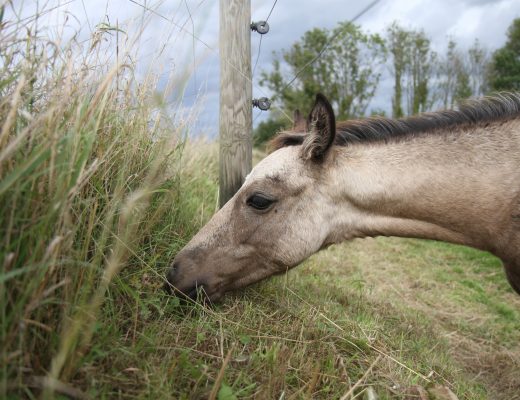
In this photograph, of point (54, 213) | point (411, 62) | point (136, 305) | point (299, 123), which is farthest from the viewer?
point (411, 62)

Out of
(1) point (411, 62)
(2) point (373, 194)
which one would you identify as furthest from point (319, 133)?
(1) point (411, 62)

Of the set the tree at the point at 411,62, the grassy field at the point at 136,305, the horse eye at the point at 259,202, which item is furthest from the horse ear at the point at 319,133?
the tree at the point at 411,62

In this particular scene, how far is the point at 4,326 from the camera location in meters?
1.19

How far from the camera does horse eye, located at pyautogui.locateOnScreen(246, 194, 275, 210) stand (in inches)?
104

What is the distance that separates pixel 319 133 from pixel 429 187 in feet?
2.70

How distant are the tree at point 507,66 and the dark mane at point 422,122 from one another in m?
23.7

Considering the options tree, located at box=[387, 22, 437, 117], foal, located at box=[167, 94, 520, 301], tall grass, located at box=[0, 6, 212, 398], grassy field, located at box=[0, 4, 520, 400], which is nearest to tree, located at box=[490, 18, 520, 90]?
tree, located at box=[387, 22, 437, 117]

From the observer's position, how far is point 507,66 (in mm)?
23281

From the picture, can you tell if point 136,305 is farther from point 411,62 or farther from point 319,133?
point 411,62

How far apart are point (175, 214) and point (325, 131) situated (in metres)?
1.29

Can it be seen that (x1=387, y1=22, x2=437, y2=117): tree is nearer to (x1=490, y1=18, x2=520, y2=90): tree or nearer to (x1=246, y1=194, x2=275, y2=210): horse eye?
(x1=490, y1=18, x2=520, y2=90): tree

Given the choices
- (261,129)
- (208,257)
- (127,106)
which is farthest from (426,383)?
(261,129)

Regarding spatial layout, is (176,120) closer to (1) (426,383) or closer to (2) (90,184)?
(2) (90,184)

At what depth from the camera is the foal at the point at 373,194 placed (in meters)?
2.55
